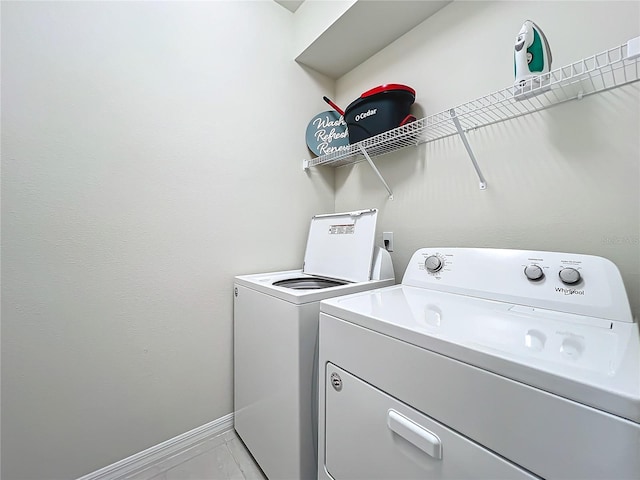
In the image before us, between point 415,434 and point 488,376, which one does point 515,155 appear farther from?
point 415,434

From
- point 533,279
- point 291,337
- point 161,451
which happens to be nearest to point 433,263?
point 533,279

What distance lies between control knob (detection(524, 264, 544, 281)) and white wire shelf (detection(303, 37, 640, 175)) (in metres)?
0.51

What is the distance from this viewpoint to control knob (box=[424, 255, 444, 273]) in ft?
4.02

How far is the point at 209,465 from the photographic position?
1.40 m

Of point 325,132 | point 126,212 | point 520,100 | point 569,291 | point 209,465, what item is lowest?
point 209,465

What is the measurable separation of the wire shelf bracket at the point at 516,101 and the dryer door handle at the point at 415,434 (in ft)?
3.71

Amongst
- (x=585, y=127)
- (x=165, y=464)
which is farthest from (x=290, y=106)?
(x=165, y=464)

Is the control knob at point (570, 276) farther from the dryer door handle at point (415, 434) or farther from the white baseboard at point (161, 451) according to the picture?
the white baseboard at point (161, 451)

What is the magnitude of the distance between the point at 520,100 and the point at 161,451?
242cm

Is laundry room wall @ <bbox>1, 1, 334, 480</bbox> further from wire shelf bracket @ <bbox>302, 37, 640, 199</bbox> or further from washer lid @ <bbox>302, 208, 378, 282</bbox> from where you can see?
wire shelf bracket @ <bbox>302, 37, 640, 199</bbox>

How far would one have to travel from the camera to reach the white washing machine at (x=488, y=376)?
0.46 m

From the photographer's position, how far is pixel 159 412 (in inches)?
56.3

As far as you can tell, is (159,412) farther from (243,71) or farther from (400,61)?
(400,61)

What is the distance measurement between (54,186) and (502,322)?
1813 mm
